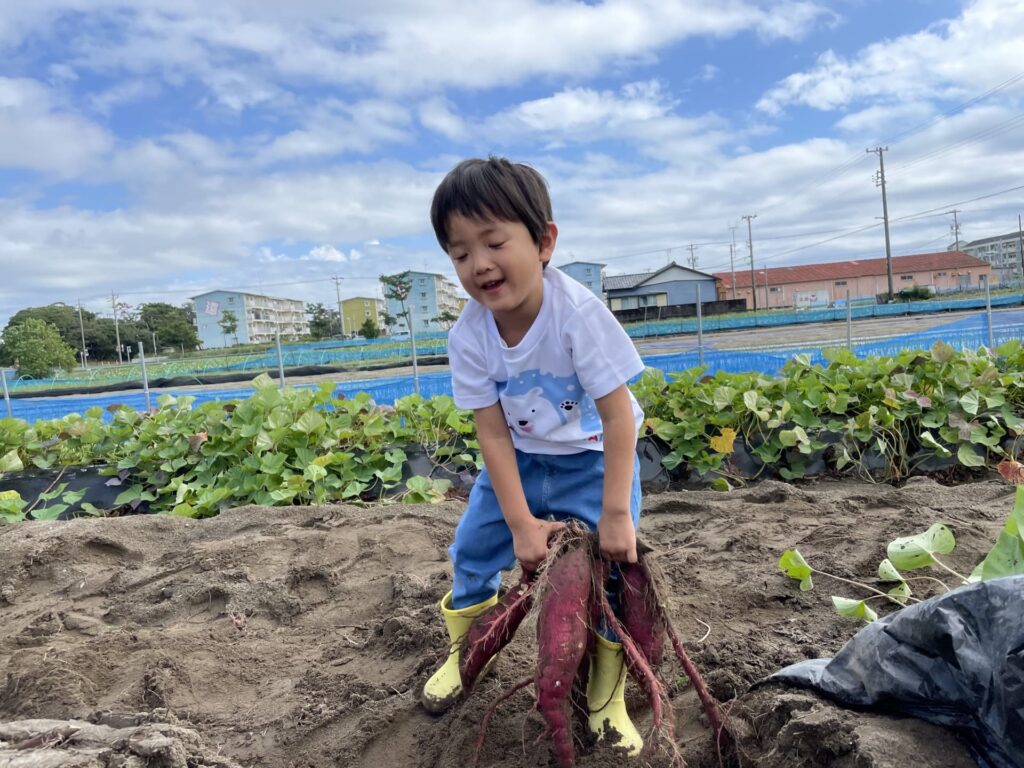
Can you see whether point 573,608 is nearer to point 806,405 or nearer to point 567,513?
point 567,513

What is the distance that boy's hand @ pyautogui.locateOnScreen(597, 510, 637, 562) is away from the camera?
1580 millimetres

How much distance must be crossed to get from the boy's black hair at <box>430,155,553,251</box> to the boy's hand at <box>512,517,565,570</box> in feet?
2.17

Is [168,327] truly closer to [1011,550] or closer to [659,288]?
[659,288]

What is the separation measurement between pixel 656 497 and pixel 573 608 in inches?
95.9

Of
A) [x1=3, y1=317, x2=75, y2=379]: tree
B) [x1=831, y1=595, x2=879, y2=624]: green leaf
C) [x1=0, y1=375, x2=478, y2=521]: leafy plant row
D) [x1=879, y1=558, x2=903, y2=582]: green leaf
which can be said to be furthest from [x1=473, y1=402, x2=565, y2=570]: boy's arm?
[x1=3, y1=317, x2=75, y2=379]: tree

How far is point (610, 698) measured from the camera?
163 cm

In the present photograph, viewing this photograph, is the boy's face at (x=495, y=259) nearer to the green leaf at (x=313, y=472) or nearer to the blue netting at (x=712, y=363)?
the green leaf at (x=313, y=472)

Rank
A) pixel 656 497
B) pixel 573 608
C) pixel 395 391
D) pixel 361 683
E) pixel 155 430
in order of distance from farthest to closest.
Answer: pixel 395 391 < pixel 155 430 < pixel 656 497 < pixel 361 683 < pixel 573 608

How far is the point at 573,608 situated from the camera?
1493mm

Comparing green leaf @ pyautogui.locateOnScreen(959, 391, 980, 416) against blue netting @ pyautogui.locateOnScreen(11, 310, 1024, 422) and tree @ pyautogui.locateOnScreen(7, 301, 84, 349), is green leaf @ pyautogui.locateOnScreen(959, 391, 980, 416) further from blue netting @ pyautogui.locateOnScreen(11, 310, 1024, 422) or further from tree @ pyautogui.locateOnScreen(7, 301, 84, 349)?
tree @ pyautogui.locateOnScreen(7, 301, 84, 349)

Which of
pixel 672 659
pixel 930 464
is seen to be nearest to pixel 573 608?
pixel 672 659

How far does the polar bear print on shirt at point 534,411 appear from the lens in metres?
1.77

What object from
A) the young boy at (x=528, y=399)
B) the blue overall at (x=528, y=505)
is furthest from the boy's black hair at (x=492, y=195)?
the blue overall at (x=528, y=505)

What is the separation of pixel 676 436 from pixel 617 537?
9.57 feet
